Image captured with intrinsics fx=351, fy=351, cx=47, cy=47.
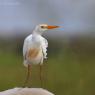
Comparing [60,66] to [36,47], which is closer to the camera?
[36,47]

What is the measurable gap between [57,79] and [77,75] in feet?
0.40

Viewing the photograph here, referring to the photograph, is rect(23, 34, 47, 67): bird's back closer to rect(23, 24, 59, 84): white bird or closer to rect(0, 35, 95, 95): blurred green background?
rect(23, 24, 59, 84): white bird

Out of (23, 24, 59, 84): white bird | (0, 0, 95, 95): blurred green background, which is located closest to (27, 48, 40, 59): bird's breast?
(23, 24, 59, 84): white bird

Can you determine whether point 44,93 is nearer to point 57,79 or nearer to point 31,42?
point 31,42

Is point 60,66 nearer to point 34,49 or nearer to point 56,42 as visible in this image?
point 56,42

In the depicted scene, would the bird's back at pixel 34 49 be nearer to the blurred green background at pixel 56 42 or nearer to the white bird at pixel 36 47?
the white bird at pixel 36 47

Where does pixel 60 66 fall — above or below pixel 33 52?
below

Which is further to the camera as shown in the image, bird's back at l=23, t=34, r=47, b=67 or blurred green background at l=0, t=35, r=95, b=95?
blurred green background at l=0, t=35, r=95, b=95

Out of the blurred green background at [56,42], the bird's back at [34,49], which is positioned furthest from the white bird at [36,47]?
the blurred green background at [56,42]

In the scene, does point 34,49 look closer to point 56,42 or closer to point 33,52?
point 33,52

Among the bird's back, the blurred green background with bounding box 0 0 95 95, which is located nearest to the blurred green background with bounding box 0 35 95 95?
the blurred green background with bounding box 0 0 95 95

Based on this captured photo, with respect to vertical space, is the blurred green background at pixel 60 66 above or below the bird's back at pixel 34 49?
below

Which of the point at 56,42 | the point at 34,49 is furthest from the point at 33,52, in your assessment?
the point at 56,42

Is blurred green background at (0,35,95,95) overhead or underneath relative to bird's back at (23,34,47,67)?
underneath
